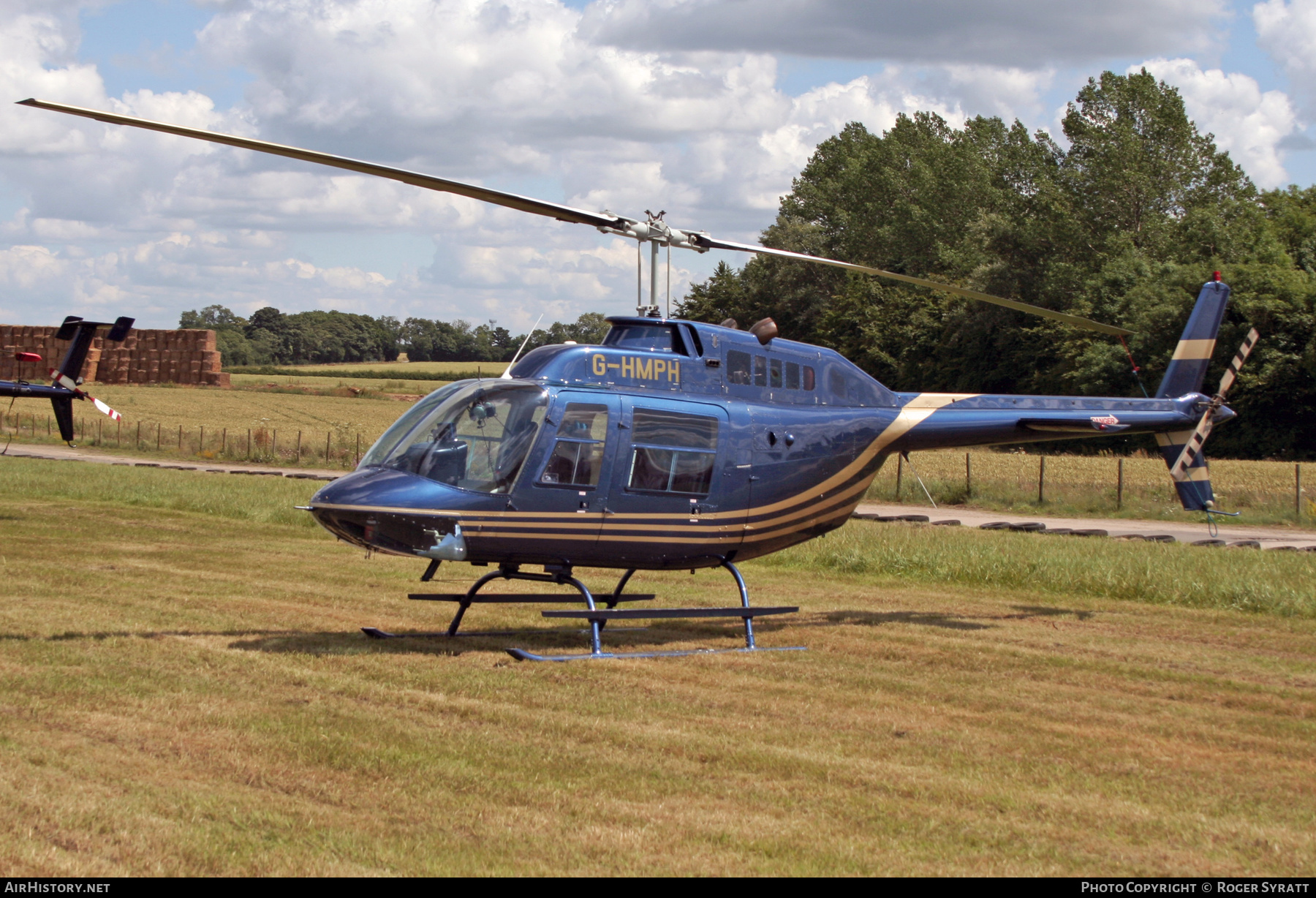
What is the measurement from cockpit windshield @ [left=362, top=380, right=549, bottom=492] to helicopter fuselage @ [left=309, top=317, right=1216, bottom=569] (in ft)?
0.05

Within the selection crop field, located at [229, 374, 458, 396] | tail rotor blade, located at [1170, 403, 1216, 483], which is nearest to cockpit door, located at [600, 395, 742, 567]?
tail rotor blade, located at [1170, 403, 1216, 483]

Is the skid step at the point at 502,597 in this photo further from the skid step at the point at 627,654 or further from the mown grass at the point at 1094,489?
the mown grass at the point at 1094,489

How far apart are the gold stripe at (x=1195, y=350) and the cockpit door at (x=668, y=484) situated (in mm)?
6525

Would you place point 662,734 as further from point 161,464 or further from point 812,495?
point 161,464

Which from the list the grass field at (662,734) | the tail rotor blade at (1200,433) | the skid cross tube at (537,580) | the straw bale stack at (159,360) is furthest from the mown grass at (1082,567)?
the straw bale stack at (159,360)

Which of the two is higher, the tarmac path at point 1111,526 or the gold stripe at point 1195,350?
the gold stripe at point 1195,350

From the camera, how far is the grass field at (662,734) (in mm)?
5719

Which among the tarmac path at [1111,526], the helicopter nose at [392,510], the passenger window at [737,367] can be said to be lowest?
the tarmac path at [1111,526]

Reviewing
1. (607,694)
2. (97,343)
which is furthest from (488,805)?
(97,343)

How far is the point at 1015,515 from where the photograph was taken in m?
29.9

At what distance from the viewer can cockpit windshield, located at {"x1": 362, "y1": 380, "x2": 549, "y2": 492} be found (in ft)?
33.0

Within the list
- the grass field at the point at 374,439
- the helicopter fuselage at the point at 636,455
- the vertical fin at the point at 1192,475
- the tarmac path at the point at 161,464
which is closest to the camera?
the helicopter fuselage at the point at 636,455

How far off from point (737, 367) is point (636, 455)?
160cm

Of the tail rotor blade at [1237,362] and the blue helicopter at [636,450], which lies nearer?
the blue helicopter at [636,450]
